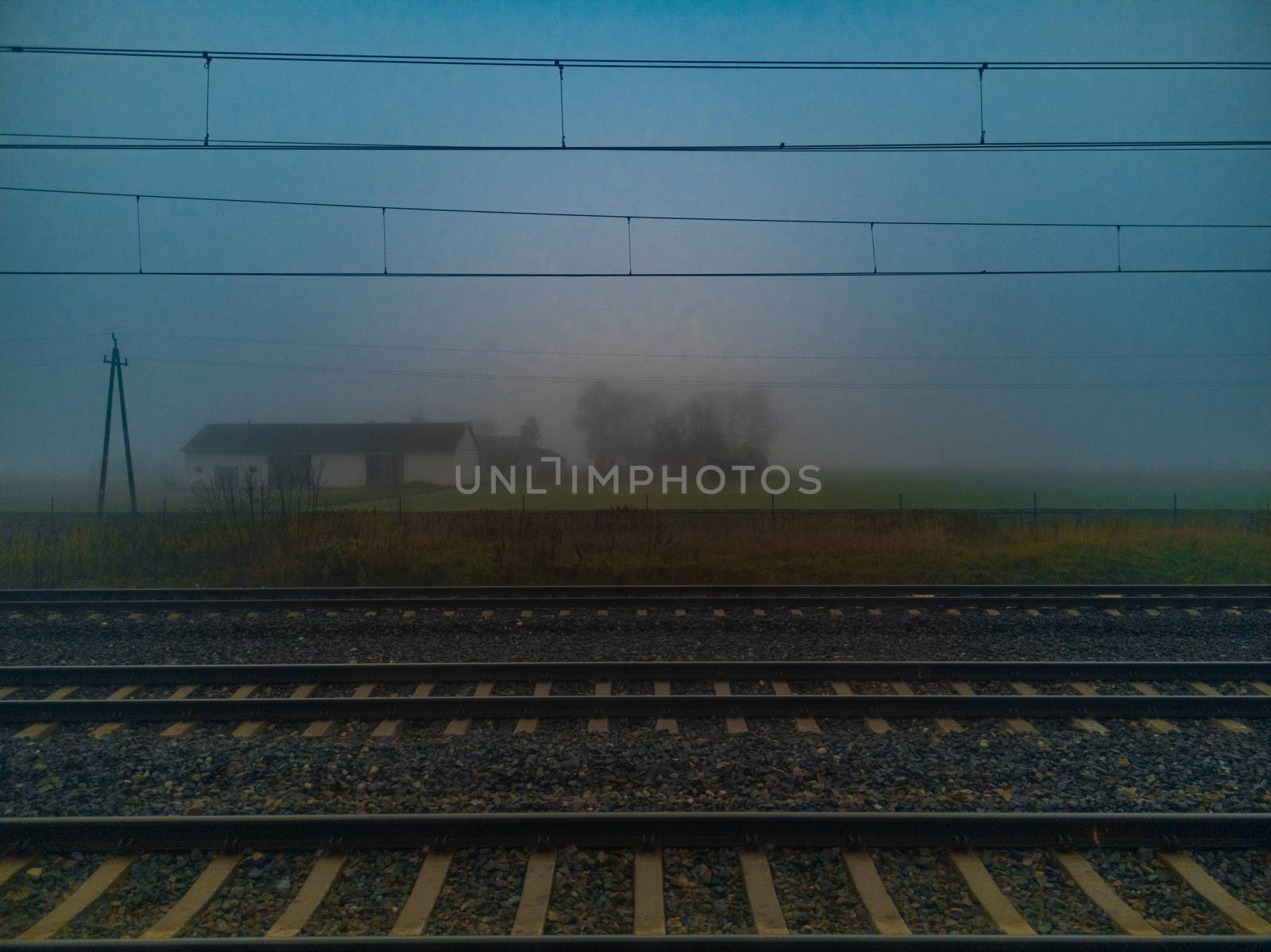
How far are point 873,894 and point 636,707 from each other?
284 centimetres

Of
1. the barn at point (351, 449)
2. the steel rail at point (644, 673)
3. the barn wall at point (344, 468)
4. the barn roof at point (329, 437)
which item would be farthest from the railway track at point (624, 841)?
the barn roof at point (329, 437)

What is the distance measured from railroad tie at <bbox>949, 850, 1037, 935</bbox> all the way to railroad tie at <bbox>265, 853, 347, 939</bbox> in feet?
11.4

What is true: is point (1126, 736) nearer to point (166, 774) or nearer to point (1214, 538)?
point (166, 774)

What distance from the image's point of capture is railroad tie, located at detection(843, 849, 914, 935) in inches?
136

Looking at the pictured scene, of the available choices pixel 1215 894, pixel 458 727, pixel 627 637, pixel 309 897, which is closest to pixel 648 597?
pixel 627 637

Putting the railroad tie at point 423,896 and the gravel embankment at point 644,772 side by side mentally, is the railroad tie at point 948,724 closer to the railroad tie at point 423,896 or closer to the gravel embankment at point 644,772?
the gravel embankment at point 644,772

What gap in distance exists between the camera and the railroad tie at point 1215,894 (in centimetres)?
345

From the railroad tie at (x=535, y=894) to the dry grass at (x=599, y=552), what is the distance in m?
9.04

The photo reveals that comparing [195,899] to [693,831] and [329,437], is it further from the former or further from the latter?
[329,437]

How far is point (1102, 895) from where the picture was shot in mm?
3697

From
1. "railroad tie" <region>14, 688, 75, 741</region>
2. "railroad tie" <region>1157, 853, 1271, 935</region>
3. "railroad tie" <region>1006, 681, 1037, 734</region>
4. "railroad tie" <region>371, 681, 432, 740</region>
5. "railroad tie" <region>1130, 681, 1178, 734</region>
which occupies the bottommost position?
"railroad tie" <region>1130, 681, 1178, 734</region>

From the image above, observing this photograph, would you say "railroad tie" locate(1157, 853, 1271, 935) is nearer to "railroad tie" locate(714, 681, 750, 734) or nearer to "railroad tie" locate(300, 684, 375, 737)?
"railroad tie" locate(714, 681, 750, 734)

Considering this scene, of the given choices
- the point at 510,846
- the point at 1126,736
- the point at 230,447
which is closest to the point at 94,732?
the point at 510,846

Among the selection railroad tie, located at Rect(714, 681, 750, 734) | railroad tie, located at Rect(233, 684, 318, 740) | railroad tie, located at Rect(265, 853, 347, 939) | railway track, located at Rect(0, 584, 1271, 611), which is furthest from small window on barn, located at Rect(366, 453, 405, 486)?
railroad tie, located at Rect(265, 853, 347, 939)
